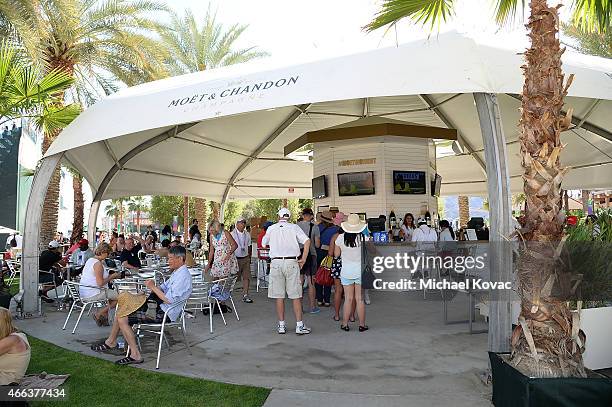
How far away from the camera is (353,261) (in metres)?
6.93

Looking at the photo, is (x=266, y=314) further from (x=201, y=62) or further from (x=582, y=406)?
(x=201, y=62)

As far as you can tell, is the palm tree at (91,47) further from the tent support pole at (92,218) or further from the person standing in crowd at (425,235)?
the person standing in crowd at (425,235)

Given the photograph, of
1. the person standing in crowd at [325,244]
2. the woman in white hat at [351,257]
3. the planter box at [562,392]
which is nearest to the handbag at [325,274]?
the person standing in crowd at [325,244]

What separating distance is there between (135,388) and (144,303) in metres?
1.24

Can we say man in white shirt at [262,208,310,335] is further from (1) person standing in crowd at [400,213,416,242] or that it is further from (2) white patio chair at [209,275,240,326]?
(1) person standing in crowd at [400,213,416,242]

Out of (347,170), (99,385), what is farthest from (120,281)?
(347,170)

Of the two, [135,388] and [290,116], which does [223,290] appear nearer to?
[135,388]

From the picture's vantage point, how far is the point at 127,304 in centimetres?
557

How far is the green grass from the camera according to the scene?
4.49 m

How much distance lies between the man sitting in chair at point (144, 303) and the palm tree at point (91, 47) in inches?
415

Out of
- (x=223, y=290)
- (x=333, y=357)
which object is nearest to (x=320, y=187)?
(x=223, y=290)

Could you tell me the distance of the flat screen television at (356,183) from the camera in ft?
42.8

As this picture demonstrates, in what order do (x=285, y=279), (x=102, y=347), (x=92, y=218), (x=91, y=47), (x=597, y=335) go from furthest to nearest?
(x=91, y=47) < (x=92, y=218) < (x=285, y=279) < (x=102, y=347) < (x=597, y=335)

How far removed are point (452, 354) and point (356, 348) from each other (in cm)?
118
